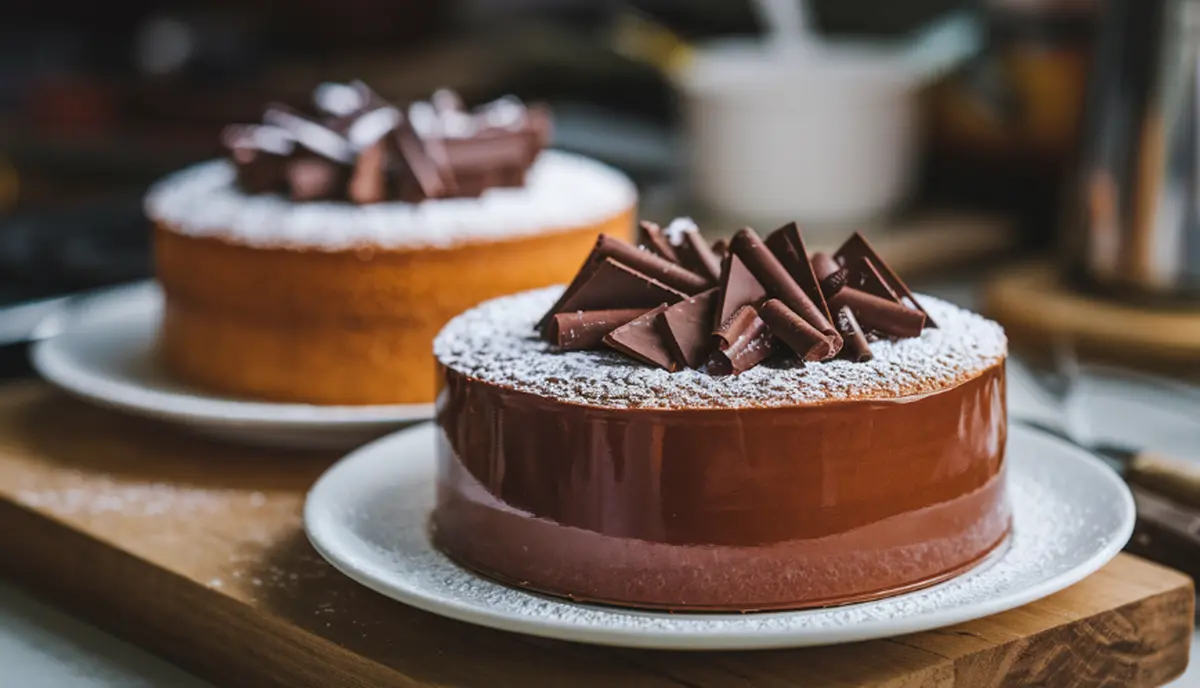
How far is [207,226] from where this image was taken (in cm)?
148

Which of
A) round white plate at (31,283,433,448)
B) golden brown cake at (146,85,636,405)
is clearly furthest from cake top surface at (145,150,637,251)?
round white plate at (31,283,433,448)

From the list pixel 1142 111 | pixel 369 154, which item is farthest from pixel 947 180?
pixel 369 154

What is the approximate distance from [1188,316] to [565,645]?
1265 mm

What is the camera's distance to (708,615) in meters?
0.92

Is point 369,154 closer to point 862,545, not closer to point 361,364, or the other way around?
point 361,364

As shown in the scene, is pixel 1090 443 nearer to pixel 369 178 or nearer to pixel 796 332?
pixel 796 332

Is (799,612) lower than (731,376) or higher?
lower

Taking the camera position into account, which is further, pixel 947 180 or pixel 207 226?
pixel 947 180

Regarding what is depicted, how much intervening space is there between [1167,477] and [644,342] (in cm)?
47

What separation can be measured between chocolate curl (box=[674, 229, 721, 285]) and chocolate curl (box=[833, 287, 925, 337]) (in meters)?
0.10

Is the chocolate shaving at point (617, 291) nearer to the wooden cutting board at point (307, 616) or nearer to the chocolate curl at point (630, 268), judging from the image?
the chocolate curl at point (630, 268)

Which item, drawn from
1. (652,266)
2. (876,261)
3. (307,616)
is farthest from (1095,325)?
(307,616)

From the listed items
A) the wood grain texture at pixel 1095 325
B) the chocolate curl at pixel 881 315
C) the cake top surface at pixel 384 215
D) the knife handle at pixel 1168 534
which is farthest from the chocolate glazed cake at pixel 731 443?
the wood grain texture at pixel 1095 325

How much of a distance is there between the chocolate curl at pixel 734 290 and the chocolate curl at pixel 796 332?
0.02 meters
